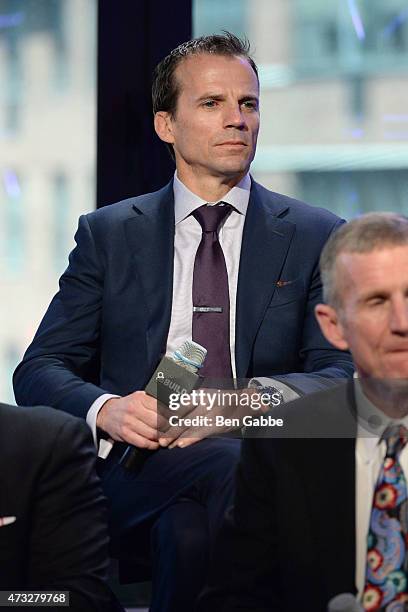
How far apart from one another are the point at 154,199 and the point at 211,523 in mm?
1060

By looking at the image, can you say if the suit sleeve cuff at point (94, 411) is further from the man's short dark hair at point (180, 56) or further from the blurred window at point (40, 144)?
the blurred window at point (40, 144)

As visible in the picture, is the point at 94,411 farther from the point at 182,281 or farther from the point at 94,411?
the point at 182,281

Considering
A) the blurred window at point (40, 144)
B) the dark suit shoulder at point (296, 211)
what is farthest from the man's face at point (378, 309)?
the blurred window at point (40, 144)

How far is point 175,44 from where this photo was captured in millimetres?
3639

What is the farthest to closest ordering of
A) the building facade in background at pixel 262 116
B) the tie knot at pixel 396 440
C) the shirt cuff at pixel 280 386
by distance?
the building facade in background at pixel 262 116 → the shirt cuff at pixel 280 386 → the tie knot at pixel 396 440

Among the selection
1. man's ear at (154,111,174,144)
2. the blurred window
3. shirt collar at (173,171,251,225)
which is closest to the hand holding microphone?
shirt collar at (173,171,251,225)

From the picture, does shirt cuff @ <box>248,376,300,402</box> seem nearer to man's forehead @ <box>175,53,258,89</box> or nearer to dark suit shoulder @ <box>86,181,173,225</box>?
dark suit shoulder @ <box>86,181,173,225</box>

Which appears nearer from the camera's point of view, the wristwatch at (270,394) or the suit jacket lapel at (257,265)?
the wristwatch at (270,394)

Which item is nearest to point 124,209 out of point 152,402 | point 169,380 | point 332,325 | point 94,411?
point 94,411

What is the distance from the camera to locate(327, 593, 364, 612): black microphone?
5.21 ft

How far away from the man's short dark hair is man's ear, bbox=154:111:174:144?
0.02 meters

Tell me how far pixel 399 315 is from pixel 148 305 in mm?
1036

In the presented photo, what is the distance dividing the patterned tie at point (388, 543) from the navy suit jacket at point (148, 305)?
0.84 meters

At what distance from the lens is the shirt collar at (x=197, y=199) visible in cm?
276
